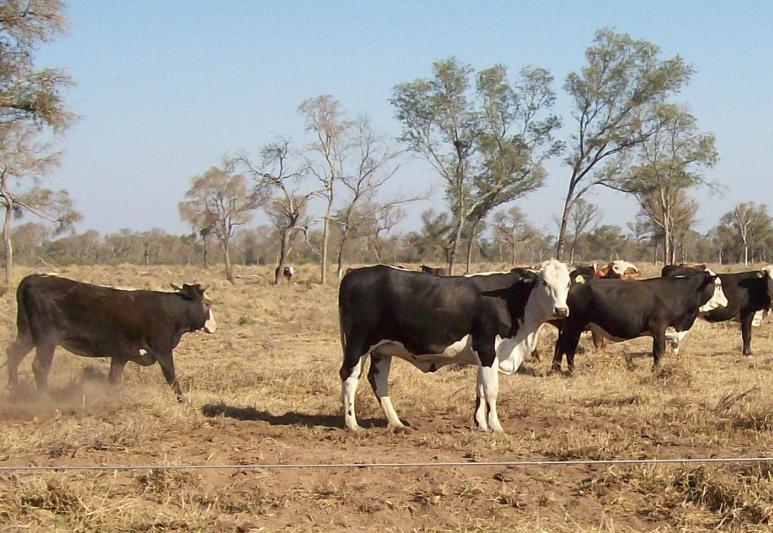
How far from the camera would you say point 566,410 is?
1042 centimetres

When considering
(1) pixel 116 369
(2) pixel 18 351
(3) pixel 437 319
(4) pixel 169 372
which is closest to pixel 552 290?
(3) pixel 437 319

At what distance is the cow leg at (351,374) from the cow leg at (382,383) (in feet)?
0.78

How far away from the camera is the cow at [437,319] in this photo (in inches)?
382

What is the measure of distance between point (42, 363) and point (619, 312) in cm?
879

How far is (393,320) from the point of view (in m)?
9.76

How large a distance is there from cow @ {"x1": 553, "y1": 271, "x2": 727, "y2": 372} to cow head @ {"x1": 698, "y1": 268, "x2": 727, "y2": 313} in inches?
30.6

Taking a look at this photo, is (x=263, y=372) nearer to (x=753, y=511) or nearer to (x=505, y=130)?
(x=753, y=511)

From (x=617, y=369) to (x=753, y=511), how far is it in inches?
308

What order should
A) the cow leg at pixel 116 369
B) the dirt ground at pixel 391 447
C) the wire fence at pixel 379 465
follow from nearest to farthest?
the dirt ground at pixel 391 447 → the wire fence at pixel 379 465 → the cow leg at pixel 116 369

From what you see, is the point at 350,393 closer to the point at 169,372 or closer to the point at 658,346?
the point at 169,372

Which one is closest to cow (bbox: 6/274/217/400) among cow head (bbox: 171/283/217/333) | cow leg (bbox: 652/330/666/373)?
cow head (bbox: 171/283/217/333)

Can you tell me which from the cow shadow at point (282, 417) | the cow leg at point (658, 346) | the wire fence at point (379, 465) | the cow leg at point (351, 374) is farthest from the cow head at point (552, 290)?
the cow leg at point (658, 346)

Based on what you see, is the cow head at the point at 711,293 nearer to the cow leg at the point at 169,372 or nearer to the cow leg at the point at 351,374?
the cow leg at the point at 351,374

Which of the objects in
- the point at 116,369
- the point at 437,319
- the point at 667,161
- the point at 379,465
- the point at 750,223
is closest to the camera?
the point at 379,465
